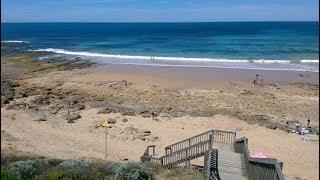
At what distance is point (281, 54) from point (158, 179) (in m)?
47.9

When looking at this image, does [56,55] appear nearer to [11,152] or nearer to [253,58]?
[253,58]

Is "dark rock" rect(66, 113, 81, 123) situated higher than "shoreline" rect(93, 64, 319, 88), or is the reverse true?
"shoreline" rect(93, 64, 319, 88)

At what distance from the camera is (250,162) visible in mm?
13562

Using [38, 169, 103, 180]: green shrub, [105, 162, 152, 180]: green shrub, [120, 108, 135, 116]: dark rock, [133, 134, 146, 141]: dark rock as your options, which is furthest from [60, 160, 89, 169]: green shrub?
[120, 108, 135, 116]: dark rock

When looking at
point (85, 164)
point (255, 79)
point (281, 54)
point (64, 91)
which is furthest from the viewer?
point (281, 54)

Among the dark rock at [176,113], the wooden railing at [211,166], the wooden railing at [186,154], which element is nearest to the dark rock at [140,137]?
the dark rock at [176,113]

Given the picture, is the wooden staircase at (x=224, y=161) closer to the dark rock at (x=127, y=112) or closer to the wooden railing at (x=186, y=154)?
the wooden railing at (x=186, y=154)

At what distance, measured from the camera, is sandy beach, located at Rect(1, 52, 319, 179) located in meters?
21.6

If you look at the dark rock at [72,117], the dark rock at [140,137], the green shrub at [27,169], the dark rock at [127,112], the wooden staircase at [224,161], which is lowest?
the dark rock at [140,137]

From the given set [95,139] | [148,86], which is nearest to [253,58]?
[148,86]

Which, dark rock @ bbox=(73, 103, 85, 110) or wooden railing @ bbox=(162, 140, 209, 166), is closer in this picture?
wooden railing @ bbox=(162, 140, 209, 166)

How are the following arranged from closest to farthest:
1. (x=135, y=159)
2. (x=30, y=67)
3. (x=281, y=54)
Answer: (x=135, y=159) → (x=30, y=67) → (x=281, y=54)

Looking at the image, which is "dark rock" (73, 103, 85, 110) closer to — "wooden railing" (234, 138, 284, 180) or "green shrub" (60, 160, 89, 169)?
"green shrub" (60, 160, 89, 169)

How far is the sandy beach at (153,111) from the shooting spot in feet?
71.0
